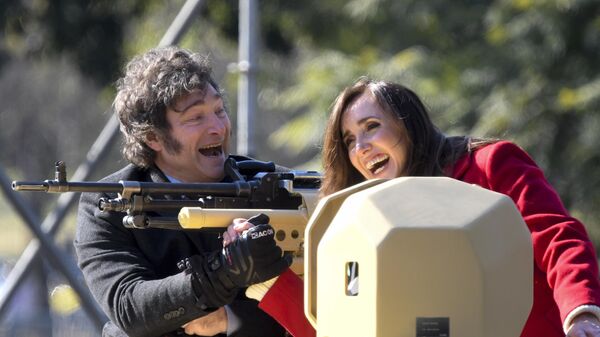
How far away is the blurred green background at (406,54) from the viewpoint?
383 inches

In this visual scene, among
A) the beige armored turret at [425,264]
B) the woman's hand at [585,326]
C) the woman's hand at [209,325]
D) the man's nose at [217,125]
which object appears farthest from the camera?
the man's nose at [217,125]

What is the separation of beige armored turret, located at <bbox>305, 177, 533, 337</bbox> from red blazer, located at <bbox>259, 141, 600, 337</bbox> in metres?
0.27

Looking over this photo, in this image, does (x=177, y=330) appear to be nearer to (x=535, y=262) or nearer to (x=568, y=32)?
(x=535, y=262)

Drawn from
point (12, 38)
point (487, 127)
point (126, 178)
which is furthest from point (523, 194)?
point (12, 38)

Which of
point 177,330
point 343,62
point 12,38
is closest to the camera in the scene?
point 177,330

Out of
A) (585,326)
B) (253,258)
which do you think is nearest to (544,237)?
(585,326)

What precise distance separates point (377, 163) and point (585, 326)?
2.94 feet

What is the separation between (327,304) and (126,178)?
57.5 inches

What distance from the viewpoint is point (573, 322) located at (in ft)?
10.6

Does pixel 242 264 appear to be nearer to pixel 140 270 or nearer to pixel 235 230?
pixel 235 230

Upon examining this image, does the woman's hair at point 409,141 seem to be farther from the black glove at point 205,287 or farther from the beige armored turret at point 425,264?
the beige armored turret at point 425,264

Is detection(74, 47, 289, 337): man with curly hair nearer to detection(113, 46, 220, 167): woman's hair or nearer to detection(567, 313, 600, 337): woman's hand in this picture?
detection(113, 46, 220, 167): woman's hair

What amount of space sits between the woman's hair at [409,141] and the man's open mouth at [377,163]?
68mm

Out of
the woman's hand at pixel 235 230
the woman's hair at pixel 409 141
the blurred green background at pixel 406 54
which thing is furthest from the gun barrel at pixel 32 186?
the blurred green background at pixel 406 54
